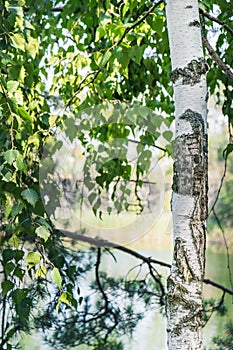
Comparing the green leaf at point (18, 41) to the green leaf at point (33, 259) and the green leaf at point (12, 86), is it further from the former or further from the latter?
the green leaf at point (33, 259)

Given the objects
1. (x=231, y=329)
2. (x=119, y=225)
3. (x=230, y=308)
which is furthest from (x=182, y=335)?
(x=230, y=308)

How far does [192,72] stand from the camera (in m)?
0.76

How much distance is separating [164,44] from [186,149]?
453mm

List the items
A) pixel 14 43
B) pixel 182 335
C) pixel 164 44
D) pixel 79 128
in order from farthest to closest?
pixel 79 128, pixel 164 44, pixel 14 43, pixel 182 335

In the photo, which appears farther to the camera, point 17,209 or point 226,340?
point 226,340

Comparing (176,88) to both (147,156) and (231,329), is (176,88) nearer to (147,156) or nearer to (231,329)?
(147,156)

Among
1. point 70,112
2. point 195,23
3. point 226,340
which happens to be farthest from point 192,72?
point 226,340

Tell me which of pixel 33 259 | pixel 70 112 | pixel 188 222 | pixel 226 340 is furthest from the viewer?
pixel 226 340

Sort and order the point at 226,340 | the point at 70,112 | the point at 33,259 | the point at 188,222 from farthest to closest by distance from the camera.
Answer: the point at 226,340 < the point at 70,112 < the point at 33,259 < the point at 188,222

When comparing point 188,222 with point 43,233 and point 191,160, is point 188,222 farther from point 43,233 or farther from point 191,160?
point 43,233

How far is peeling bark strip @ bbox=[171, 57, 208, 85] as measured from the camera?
2.50ft

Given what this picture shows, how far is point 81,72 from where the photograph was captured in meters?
1.37

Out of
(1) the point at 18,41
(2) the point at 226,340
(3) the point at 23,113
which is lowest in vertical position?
(2) the point at 226,340

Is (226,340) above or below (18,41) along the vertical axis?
below
